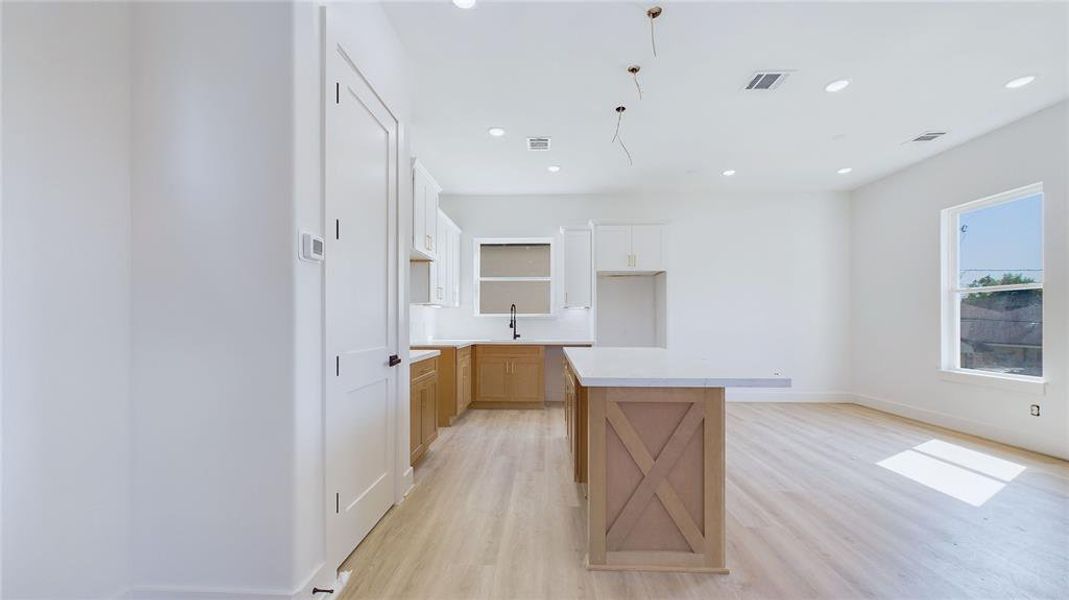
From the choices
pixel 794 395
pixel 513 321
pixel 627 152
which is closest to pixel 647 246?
pixel 627 152

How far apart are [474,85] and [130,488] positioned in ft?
9.76

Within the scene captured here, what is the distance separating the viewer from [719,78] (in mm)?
3072

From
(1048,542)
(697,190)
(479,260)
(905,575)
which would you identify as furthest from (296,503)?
(697,190)

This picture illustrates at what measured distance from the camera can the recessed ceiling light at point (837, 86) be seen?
313 centimetres

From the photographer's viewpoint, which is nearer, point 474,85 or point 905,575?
point 905,575

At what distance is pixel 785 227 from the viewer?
19.4 feet

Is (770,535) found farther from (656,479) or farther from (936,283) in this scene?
(936,283)

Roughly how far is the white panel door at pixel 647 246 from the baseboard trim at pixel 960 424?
124 inches

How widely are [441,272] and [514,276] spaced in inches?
49.9

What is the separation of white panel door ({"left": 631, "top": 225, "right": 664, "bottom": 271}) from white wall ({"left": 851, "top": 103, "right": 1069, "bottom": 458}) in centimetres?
269

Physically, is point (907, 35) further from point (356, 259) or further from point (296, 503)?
point (296, 503)

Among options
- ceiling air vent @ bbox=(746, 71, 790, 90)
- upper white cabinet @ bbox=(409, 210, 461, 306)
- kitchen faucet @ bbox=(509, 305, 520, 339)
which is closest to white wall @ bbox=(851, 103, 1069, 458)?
ceiling air vent @ bbox=(746, 71, 790, 90)

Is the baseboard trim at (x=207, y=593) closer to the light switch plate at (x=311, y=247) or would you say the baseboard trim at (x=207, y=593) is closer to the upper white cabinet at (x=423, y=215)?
the light switch plate at (x=311, y=247)

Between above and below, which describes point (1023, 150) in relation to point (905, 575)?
above
